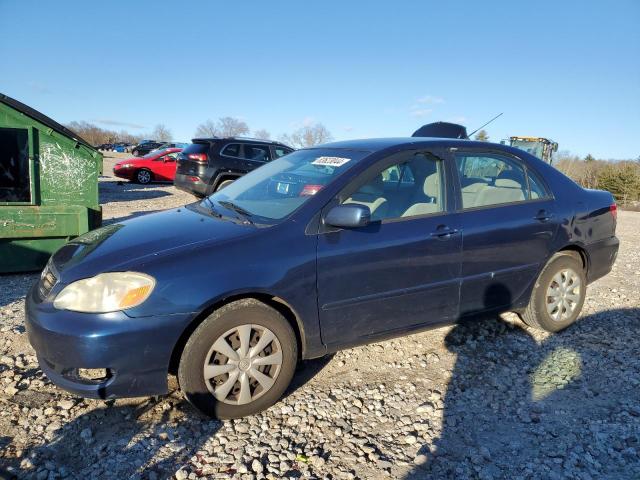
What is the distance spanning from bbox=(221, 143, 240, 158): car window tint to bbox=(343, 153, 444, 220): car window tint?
8.03 m

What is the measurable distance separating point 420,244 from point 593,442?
1.54 metres

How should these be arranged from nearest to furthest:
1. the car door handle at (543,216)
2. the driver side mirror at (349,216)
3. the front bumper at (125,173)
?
the driver side mirror at (349,216) < the car door handle at (543,216) < the front bumper at (125,173)

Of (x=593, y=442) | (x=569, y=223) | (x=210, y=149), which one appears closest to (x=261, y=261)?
Result: (x=593, y=442)

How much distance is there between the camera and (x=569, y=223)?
13.2 ft

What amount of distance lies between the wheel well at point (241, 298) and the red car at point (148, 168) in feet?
53.1

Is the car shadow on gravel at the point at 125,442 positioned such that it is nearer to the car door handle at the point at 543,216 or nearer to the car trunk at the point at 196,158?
the car door handle at the point at 543,216

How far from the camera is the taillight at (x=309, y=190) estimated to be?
10.3 feet

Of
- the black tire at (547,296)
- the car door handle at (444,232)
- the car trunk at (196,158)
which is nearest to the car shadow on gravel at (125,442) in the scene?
the car door handle at (444,232)

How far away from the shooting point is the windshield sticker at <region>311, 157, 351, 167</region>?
3389mm

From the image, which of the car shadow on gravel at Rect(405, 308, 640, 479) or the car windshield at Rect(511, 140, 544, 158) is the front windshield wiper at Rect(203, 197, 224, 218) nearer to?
the car shadow on gravel at Rect(405, 308, 640, 479)

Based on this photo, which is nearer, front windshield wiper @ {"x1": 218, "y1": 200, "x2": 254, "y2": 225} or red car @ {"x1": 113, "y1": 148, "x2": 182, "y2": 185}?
front windshield wiper @ {"x1": 218, "y1": 200, "x2": 254, "y2": 225}

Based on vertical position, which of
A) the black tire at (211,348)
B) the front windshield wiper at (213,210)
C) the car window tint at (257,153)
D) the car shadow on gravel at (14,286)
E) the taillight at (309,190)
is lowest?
the car shadow on gravel at (14,286)

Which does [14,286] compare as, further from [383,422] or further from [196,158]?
[196,158]

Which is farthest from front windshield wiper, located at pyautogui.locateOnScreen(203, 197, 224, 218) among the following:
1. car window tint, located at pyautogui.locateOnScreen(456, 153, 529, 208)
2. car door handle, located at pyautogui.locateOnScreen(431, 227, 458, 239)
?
car window tint, located at pyautogui.locateOnScreen(456, 153, 529, 208)
